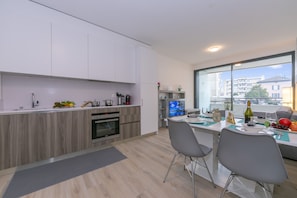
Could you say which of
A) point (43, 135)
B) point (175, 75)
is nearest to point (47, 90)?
point (43, 135)

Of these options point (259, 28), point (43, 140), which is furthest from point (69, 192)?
point (259, 28)

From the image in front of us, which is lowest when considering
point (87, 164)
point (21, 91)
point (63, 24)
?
point (87, 164)

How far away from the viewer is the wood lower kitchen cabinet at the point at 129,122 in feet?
10.4

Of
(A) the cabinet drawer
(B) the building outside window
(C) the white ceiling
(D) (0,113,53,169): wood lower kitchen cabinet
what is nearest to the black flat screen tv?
(B) the building outside window

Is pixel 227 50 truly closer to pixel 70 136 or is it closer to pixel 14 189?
pixel 70 136

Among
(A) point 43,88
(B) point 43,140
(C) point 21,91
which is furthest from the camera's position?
(A) point 43,88

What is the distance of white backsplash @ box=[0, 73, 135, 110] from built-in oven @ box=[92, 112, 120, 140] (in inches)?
23.2

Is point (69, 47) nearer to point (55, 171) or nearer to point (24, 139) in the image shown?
point (24, 139)

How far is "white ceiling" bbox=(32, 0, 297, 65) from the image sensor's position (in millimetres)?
2227

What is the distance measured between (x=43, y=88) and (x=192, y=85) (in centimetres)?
572

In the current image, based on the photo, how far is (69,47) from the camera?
99.4 inches

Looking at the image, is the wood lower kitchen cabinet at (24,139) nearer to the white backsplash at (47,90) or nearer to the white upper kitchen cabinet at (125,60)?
the white backsplash at (47,90)

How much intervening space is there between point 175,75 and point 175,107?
1.44 m

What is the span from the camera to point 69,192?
60.7 inches
